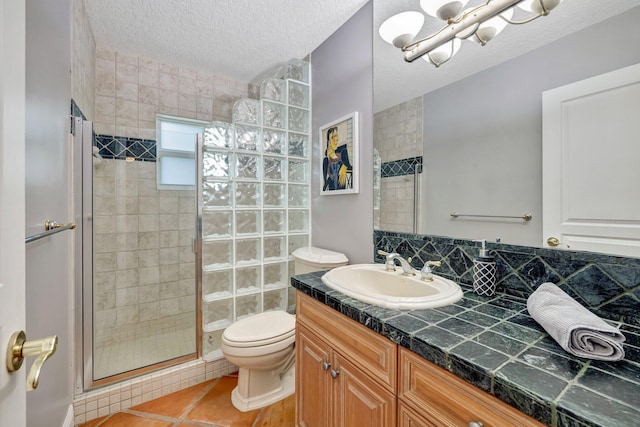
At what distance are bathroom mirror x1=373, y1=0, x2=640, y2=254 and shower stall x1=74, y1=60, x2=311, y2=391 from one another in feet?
2.70

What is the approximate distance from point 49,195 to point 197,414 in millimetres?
1385

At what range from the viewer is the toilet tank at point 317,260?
5.62 feet

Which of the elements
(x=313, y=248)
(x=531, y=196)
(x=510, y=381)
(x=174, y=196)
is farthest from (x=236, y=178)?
(x=510, y=381)

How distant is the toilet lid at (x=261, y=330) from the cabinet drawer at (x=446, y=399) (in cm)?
93

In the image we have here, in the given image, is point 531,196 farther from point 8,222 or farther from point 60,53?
point 60,53

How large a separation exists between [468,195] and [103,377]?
7.64ft

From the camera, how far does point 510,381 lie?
0.52m

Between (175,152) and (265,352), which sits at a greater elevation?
(175,152)

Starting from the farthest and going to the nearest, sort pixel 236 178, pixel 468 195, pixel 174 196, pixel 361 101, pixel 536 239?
pixel 174 196 → pixel 236 178 → pixel 361 101 → pixel 468 195 → pixel 536 239

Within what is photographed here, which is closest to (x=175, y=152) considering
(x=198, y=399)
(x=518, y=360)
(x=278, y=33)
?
(x=278, y=33)

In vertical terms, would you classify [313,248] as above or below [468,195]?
below

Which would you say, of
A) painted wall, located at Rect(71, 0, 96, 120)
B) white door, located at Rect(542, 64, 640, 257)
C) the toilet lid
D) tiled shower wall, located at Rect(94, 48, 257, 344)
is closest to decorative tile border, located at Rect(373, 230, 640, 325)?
white door, located at Rect(542, 64, 640, 257)

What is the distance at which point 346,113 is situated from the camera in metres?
1.78

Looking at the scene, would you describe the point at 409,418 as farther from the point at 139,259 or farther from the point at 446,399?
the point at 139,259
